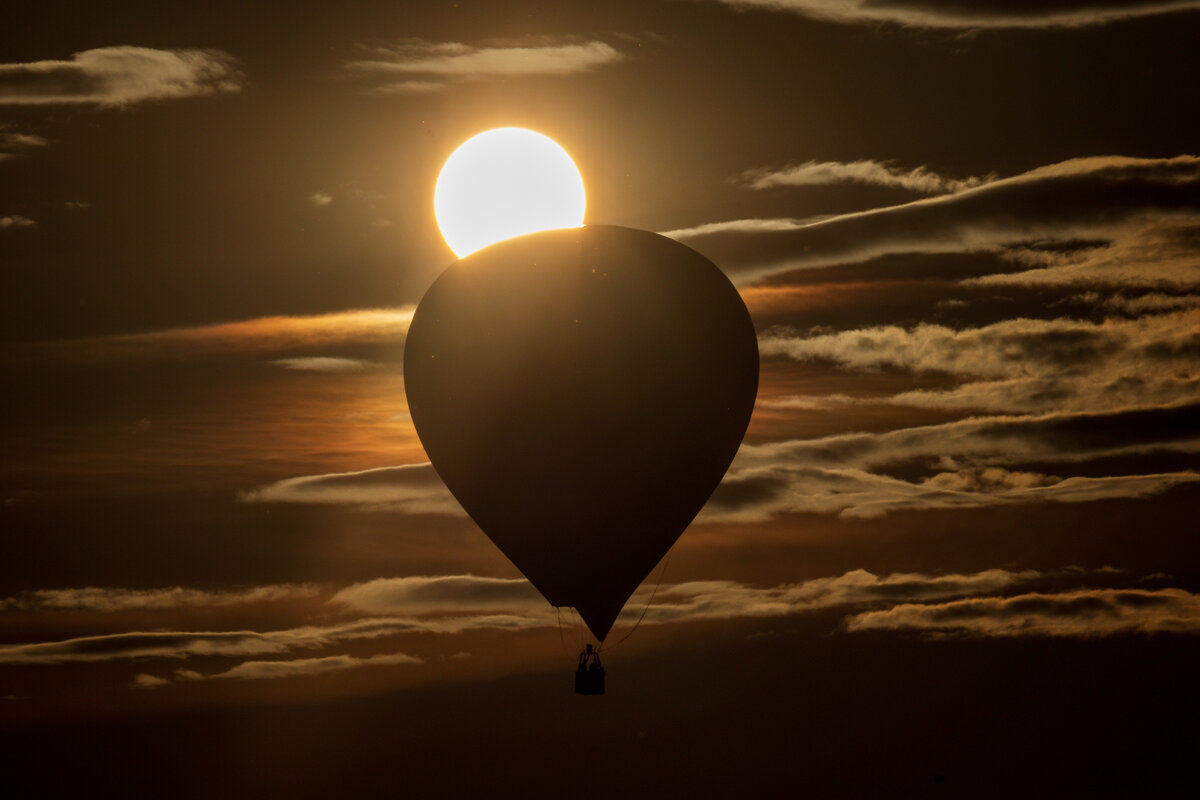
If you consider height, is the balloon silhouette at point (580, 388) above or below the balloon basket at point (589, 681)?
above

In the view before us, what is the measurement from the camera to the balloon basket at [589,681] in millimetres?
50906

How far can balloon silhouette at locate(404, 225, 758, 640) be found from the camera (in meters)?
49.4

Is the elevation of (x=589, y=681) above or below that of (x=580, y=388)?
below

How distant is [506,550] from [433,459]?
3.20 m

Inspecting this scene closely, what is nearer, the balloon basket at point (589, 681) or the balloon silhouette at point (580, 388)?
the balloon silhouette at point (580, 388)

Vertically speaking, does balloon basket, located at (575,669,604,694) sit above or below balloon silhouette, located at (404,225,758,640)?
below

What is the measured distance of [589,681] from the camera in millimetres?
51062

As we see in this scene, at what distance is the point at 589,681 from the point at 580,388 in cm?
811

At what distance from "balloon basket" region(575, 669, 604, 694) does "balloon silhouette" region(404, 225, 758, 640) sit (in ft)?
3.83

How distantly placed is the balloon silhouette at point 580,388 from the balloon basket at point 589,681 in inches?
45.9

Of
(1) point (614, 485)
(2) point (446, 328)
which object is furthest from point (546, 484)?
(2) point (446, 328)

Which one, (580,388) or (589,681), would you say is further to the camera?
(589,681)

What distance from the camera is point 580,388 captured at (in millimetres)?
49438

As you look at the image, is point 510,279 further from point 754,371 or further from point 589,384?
point 754,371
